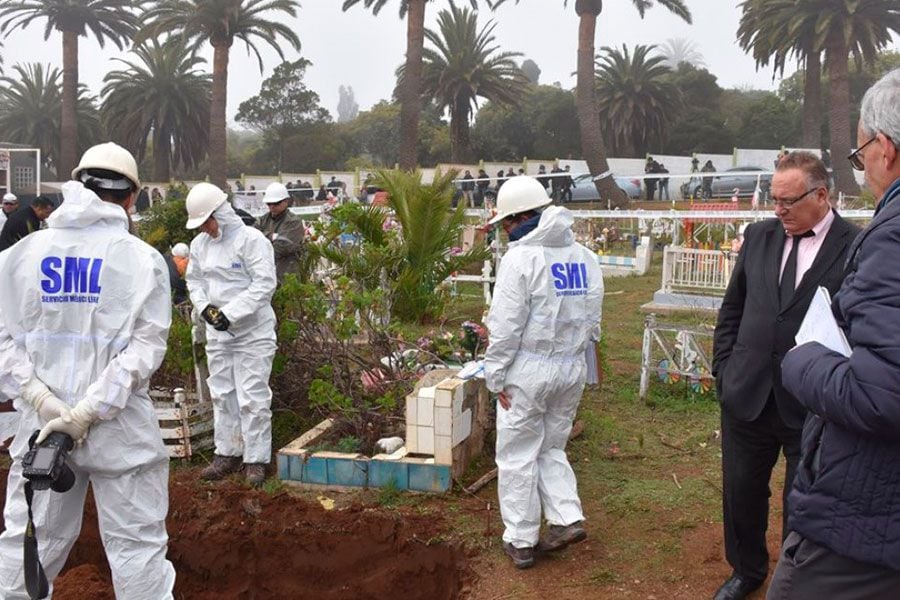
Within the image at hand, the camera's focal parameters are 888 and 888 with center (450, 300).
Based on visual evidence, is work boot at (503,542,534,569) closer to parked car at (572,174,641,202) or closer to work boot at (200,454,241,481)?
work boot at (200,454,241,481)

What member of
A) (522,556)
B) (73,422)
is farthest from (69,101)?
(73,422)

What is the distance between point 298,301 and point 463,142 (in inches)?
1386

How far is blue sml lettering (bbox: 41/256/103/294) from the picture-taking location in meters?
3.46

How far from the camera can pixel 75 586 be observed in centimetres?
434

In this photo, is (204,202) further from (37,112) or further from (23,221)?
(37,112)

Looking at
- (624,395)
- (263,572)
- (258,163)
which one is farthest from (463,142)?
(263,572)

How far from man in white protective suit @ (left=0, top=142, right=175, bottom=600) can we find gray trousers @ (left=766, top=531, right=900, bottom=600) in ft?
7.85

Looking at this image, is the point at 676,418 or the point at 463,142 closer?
the point at 676,418

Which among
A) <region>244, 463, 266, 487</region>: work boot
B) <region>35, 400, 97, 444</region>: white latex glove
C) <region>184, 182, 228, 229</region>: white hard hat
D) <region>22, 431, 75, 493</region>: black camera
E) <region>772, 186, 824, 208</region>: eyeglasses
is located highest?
<region>772, 186, 824, 208</region>: eyeglasses

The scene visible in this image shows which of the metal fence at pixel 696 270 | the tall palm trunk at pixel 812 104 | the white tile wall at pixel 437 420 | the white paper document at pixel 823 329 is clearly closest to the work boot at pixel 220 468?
the white tile wall at pixel 437 420

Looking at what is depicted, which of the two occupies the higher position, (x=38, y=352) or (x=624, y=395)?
(x=38, y=352)

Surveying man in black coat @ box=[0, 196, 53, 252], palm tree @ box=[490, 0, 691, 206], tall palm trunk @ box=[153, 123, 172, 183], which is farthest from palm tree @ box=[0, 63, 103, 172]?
man in black coat @ box=[0, 196, 53, 252]

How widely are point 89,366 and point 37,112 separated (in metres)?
46.6

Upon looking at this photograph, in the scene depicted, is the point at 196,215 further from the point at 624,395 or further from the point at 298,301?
the point at 624,395
